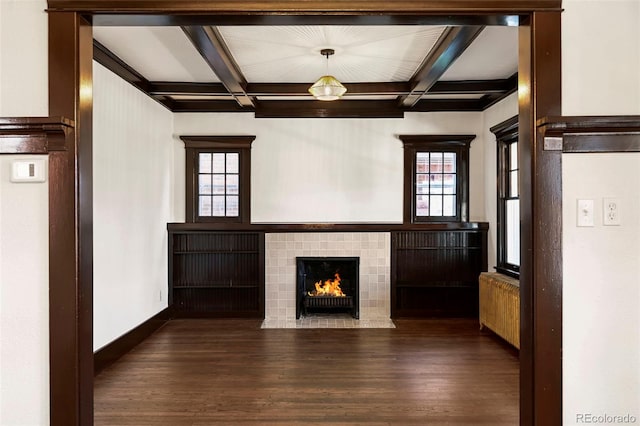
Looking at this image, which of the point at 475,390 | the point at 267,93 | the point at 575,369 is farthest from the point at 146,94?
the point at 575,369

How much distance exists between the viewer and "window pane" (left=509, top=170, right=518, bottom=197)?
5.30m

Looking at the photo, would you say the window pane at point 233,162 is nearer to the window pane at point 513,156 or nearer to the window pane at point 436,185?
the window pane at point 436,185

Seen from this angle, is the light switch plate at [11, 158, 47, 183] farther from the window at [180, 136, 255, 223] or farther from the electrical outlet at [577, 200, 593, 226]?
the window at [180, 136, 255, 223]

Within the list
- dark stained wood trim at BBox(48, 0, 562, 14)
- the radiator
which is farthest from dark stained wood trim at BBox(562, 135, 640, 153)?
the radiator

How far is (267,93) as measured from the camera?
17.4ft

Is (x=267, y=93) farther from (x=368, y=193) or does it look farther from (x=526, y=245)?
(x=526, y=245)

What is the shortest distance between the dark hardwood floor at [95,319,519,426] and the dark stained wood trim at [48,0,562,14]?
2482mm

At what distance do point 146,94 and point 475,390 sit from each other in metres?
4.54

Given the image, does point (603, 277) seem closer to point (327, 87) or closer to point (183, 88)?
point (327, 87)

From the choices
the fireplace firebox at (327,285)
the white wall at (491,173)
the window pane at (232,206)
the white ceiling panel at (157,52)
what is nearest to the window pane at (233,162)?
the window pane at (232,206)

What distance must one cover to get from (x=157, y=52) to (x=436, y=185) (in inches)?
150

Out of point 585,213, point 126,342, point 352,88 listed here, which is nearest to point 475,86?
point 352,88

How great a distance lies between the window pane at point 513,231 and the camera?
527 centimetres

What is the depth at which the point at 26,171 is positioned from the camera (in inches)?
78.8
